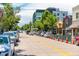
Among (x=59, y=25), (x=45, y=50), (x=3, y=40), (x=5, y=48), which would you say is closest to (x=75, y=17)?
(x=59, y=25)

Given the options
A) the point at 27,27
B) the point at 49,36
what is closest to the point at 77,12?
the point at 49,36

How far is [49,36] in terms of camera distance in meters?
61.7

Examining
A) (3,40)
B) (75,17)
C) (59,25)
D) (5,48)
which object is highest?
(3,40)

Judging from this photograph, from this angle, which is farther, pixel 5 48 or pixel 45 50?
pixel 45 50

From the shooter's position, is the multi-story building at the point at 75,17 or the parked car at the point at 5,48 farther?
the multi-story building at the point at 75,17

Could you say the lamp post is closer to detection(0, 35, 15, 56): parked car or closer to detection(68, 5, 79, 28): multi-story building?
detection(68, 5, 79, 28): multi-story building

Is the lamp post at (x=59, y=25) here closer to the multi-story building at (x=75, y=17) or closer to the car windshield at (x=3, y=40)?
the multi-story building at (x=75, y=17)

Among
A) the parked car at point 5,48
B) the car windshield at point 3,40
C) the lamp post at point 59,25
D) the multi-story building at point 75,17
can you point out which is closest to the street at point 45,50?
the car windshield at point 3,40

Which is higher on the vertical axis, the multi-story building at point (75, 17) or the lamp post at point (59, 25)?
the multi-story building at point (75, 17)

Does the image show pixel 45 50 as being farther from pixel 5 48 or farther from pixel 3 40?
pixel 5 48

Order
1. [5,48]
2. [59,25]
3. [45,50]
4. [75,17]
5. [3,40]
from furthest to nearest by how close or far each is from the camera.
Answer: [59,25] → [75,17] → [45,50] → [3,40] → [5,48]

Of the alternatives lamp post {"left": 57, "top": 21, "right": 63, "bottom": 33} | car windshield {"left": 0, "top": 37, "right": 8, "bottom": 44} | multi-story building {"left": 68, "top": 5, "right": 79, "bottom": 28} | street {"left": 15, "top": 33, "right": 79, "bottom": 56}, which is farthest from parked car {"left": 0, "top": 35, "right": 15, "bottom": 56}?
lamp post {"left": 57, "top": 21, "right": 63, "bottom": 33}

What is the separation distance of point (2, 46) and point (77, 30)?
107 ft

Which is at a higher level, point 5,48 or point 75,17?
point 5,48
